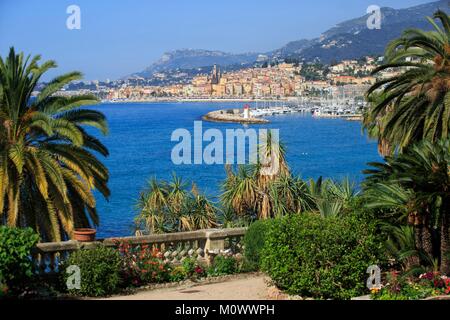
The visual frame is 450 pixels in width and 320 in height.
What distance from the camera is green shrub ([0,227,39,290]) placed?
401 inches

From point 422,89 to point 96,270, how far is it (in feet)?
25.0

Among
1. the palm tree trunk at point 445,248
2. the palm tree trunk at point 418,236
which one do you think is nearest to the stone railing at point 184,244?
the palm tree trunk at point 418,236

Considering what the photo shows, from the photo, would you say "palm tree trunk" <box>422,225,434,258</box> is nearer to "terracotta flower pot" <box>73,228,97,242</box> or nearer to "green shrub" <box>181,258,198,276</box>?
"green shrub" <box>181,258,198,276</box>

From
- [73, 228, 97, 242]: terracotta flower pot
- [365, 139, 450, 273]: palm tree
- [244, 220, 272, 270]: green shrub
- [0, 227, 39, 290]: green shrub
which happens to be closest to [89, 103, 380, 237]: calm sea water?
[244, 220, 272, 270]: green shrub

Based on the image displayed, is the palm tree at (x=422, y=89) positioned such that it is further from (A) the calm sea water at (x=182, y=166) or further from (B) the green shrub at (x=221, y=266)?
(A) the calm sea water at (x=182, y=166)

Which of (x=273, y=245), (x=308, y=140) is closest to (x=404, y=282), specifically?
(x=273, y=245)

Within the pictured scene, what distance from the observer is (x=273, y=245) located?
37.2 ft

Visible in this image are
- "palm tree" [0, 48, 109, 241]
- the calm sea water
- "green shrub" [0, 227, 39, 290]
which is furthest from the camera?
the calm sea water

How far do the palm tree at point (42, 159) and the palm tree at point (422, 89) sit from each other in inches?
247

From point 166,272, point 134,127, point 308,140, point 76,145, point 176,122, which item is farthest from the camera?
point 176,122

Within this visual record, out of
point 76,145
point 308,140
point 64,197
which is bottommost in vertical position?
point 308,140

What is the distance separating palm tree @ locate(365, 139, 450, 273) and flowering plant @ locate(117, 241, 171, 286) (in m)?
3.81
